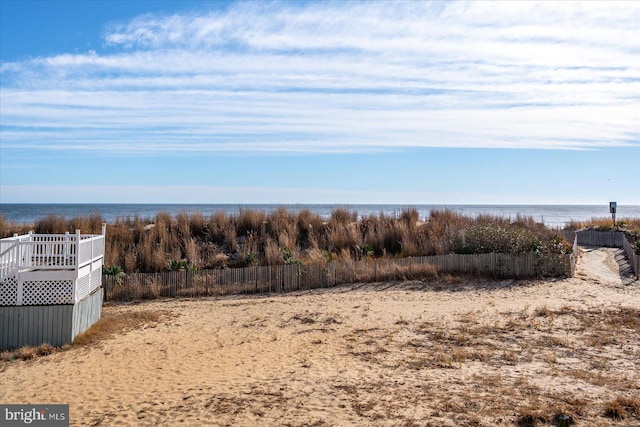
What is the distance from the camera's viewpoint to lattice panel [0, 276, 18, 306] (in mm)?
10250

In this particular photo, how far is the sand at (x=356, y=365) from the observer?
20.4 feet

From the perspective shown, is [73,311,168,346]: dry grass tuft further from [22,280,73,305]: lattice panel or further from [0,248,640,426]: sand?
[22,280,73,305]: lattice panel

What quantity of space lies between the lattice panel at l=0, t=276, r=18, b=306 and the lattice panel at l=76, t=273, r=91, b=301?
117 centimetres

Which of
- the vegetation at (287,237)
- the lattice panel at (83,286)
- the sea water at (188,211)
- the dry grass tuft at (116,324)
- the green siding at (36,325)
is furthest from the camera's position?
the sea water at (188,211)

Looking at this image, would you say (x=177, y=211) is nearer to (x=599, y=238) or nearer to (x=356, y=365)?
(x=599, y=238)

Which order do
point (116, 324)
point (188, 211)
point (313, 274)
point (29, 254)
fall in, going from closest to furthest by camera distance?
point (29, 254)
point (116, 324)
point (313, 274)
point (188, 211)

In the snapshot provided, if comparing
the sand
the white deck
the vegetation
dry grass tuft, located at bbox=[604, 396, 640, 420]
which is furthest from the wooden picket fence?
dry grass tuft, located at bbox=[604, 396, 640, 420]

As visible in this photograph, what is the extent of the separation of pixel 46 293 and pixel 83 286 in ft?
2.84

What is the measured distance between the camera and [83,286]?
36.6 ft

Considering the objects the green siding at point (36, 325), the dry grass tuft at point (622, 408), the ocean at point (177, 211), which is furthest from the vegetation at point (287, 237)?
the dry grass tuft at point (622, 408)

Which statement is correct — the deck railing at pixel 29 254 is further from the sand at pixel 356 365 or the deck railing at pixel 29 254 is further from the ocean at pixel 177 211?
the ocean at pixel 177 211

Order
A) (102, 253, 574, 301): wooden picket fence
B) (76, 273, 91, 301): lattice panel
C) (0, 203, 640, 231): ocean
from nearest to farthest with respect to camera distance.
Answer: (76, 273, 91, 301): lattice panel
(102, 253, 574, 301): wooden picket fence
(0, 203, 640, 231): ocean

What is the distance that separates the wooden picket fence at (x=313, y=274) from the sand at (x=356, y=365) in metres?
1.70

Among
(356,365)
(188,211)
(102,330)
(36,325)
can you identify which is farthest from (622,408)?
(188,211)
